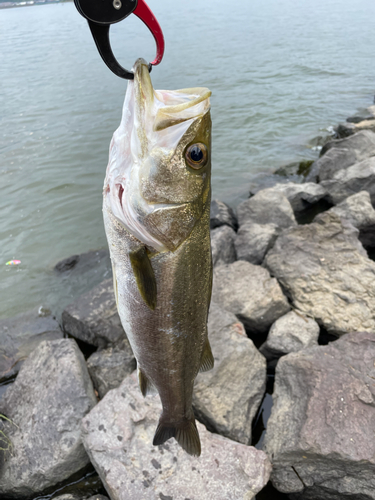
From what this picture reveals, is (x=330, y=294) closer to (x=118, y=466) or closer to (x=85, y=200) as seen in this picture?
(x=118, y=466)

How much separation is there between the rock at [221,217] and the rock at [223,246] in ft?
2.95

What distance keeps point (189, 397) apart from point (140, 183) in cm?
158

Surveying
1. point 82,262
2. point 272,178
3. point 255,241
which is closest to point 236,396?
point 255,241

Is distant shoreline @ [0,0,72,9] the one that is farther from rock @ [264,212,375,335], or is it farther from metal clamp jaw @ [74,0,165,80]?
metal clamp jaw @ [74,0,165,80]

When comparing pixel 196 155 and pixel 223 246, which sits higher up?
pixel 196 155

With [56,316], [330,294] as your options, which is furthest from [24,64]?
[330,294]

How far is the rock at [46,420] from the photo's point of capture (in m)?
3.67

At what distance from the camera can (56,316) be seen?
659 cm

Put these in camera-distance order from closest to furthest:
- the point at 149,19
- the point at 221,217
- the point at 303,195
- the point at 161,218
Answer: the point at 149,19 → the point at 161,218 → the point at 221,217 → the point at 303,195

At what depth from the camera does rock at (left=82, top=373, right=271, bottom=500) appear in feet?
10.2

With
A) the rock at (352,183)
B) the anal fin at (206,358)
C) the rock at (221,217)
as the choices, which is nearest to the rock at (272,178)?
the rock at (352,183)

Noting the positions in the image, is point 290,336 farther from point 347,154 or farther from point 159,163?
point 347,154

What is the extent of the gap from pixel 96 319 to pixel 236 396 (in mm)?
2210

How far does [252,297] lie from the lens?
17.2 ft
